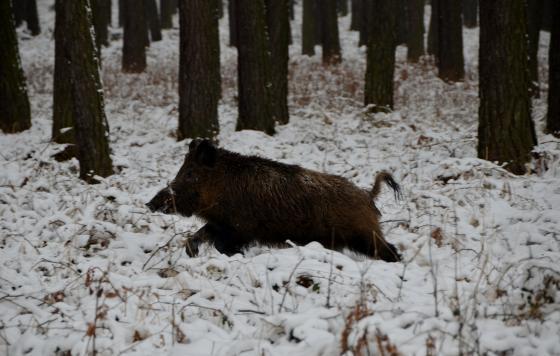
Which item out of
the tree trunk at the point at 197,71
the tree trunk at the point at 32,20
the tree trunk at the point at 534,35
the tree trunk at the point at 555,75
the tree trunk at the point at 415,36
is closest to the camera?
the tree trunk at the point at 555,75

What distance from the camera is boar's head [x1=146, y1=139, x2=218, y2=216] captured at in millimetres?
5578

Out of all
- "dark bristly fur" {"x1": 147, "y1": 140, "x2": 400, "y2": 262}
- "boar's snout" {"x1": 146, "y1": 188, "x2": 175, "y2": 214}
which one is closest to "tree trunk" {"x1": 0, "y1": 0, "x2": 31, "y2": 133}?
"boar's snout" {"x1": 146, "y1": 188, "x2": 175, "y2": 214}

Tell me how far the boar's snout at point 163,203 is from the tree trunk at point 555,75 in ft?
22.9

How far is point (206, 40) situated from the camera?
10.1 m

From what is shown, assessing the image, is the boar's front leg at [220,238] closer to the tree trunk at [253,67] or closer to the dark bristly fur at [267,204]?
the dark bristly fur at [267,204]

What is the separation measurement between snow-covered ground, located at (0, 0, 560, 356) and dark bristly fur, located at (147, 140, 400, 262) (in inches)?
9.6

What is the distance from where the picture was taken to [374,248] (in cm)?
502

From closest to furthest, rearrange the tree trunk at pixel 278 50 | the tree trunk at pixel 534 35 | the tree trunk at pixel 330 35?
A: the tree trunk at pixel 278 50 → the tree trunk at pixel 534 35 → the tree trunk at pixel 330 35

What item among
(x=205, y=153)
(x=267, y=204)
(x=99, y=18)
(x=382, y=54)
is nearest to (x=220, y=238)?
(x=267, y=204)

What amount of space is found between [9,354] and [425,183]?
600cm

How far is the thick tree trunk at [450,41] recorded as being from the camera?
1819 cm

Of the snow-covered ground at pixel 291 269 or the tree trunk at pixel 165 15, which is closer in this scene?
the snow-covered ground at pixel 291 269

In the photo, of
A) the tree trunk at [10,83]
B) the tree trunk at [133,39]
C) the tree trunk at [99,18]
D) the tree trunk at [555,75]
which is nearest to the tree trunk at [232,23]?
the tree trunk at [133,39]

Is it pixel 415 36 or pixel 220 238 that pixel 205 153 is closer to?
pixel 220 238
